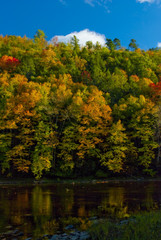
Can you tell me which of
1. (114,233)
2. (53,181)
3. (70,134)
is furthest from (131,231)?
(70,134)

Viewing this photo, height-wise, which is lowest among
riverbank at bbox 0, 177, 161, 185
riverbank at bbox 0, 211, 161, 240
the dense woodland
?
riverbank at bbox 0, 177, 161, 185

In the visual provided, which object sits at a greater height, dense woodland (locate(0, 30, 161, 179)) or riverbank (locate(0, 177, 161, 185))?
dense woodland (locate(0, 30, 161, 179))

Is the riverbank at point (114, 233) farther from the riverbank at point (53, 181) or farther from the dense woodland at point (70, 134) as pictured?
the dense woodland at point (70, 134)

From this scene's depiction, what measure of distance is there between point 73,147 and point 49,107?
336 inches

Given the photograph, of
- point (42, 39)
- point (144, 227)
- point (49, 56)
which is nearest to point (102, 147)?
point (144, 227)

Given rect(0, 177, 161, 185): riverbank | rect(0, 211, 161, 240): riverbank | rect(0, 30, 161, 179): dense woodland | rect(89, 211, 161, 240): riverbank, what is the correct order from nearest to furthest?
rect(89, 211, 161, 240): riverbank, rect(0, 211, 161, 240): riverbank, rect(0, 177, 161, 185): riverbank, rect(0, 30, 161, 179): dense woodland

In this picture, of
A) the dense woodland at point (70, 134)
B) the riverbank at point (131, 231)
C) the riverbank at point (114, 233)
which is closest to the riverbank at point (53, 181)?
the dense woodland at point (70, 134)

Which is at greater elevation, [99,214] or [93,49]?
[93,49]

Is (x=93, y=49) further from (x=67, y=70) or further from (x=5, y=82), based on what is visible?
(x=5, y=82)

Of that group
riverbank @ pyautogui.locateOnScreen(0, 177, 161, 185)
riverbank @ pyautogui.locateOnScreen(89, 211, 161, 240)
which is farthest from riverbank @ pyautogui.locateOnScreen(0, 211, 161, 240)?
riverbank @ pyautogui.locateOnScreen(0, 177, 161, 185)

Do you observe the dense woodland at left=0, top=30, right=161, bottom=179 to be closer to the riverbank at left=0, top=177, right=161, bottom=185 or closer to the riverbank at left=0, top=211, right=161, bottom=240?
the riverbank at left=0, top=177, right=161, bottom=185

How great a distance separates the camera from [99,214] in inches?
582

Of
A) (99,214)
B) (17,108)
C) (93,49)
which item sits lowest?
(99,214)

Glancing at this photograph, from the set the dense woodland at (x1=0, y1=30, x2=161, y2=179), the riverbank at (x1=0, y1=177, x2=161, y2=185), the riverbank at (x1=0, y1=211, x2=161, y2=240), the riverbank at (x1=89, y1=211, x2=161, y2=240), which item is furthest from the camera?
the dense woodland at (x1=0, y1=30, x2=161, y2=179)
